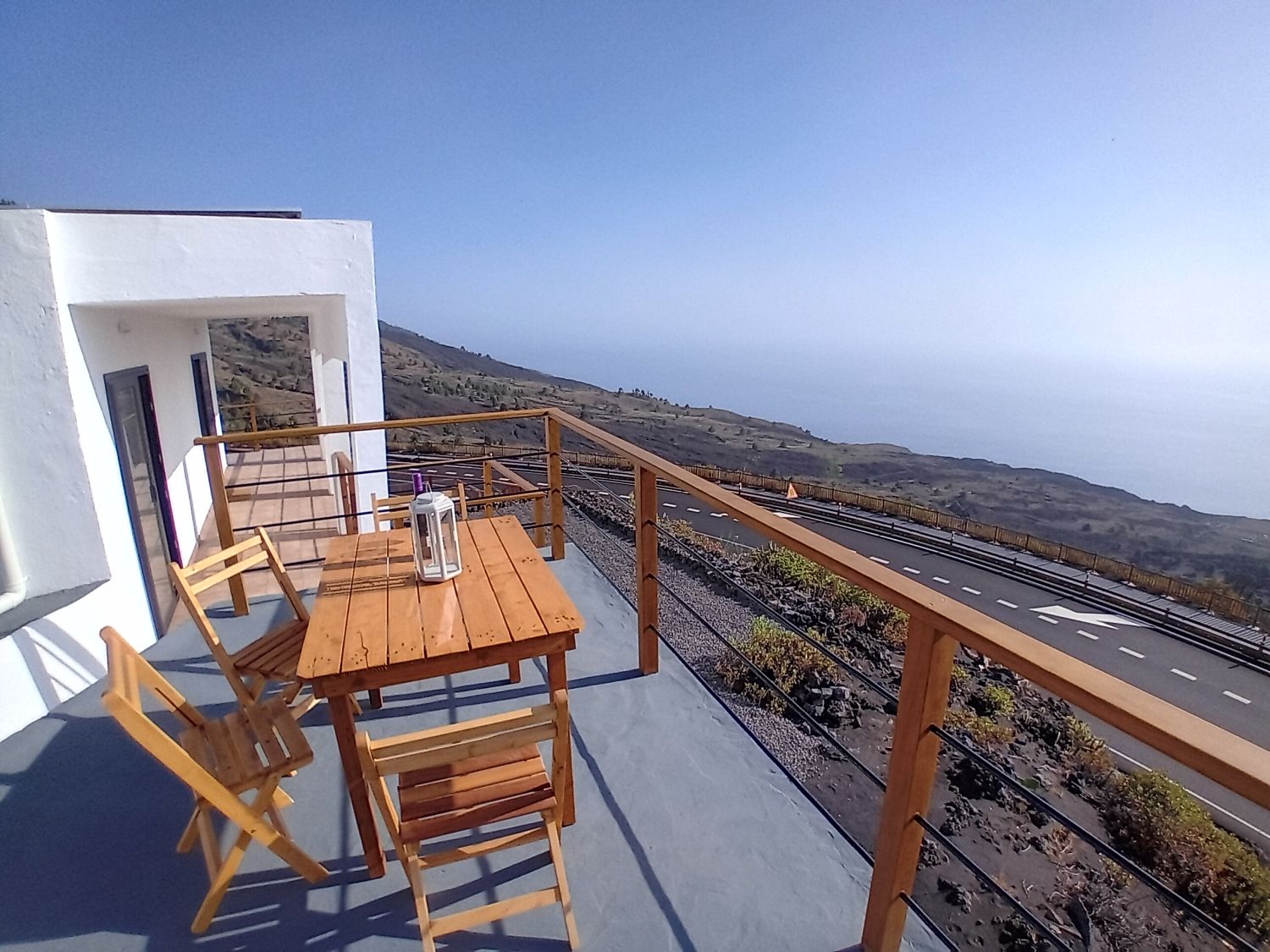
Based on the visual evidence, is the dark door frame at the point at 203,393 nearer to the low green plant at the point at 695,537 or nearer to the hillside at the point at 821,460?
the low green plant at the point at 695,537

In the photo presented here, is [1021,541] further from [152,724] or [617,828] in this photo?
[152,724]

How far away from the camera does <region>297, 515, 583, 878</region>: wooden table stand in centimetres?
185

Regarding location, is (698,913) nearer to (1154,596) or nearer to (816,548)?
(816,548)

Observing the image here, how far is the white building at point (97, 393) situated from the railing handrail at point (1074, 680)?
3.78m

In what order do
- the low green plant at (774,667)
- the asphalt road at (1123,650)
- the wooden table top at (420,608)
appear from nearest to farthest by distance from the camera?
the wooden table top at (420,608)
the low green plant at (774,667)
the asphalt road at (1123,650)

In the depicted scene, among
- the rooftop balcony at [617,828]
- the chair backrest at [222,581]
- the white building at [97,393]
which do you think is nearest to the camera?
the rooftop balcony at [617,828]

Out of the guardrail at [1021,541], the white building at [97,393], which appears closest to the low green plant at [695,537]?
the guardrail at [1021,541]

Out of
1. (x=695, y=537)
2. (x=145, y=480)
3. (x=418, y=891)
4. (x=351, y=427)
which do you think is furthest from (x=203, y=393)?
(x=695, y=537)

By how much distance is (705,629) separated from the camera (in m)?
10.6

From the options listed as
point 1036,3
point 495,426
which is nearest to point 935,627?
point 1036,3

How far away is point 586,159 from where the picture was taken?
18547 mm

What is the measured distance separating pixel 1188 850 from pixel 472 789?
10807mm

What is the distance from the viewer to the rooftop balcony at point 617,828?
4.89ft

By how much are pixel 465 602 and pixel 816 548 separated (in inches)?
49.8
